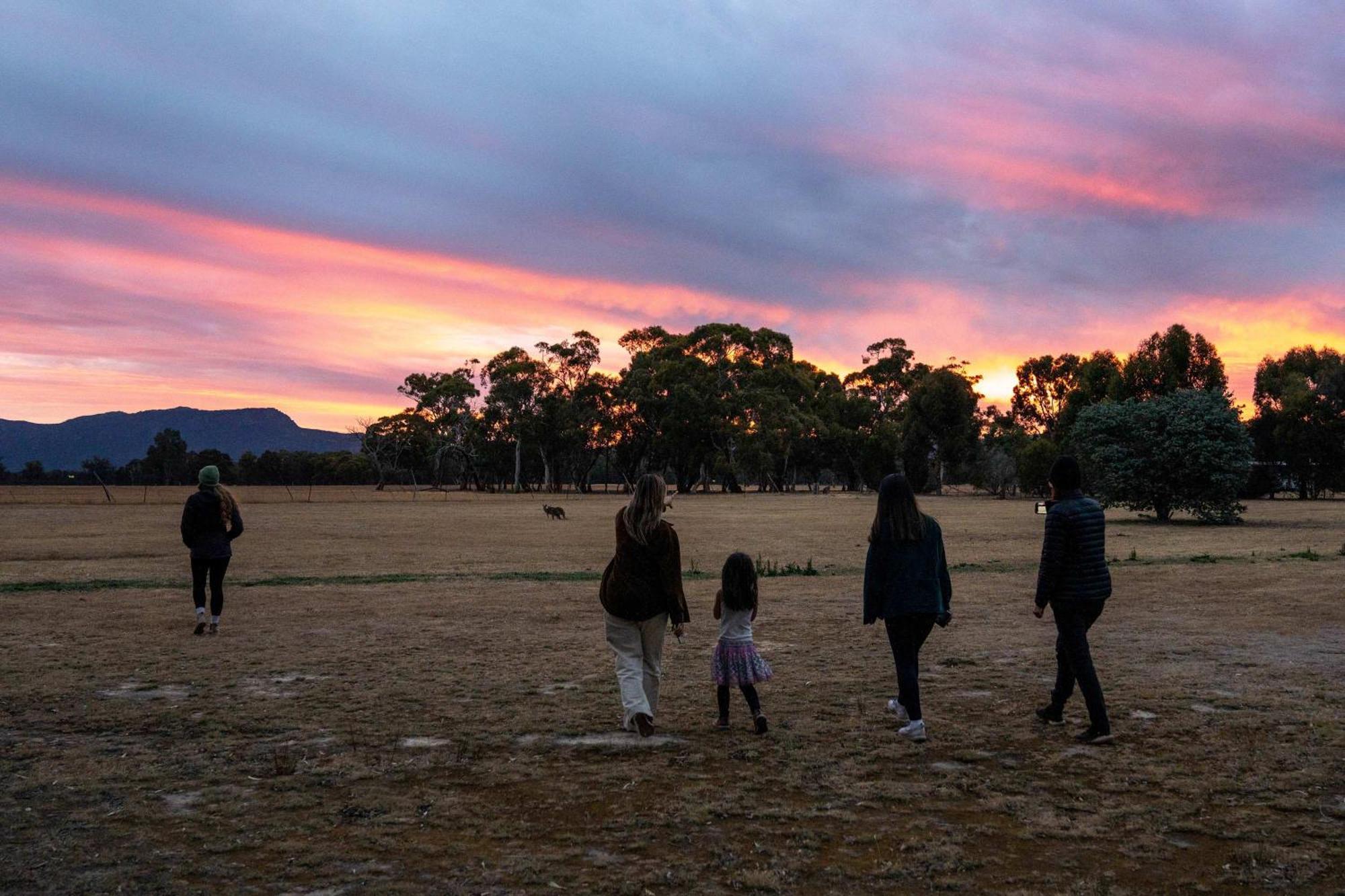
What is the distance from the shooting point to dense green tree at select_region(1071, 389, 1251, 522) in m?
36.9

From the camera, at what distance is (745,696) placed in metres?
7.11

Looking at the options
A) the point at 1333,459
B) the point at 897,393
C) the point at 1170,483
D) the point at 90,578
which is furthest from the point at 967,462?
the point at 90,578

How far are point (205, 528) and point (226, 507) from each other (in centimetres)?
33

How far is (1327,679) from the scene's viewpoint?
877 centimetres

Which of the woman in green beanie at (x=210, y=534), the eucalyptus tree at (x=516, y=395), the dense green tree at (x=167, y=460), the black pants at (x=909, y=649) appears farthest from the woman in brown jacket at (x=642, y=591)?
the dense green tree at (x=167, y=460)

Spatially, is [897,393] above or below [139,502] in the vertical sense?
above

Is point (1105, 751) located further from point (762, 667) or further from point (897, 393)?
point (897, 393)

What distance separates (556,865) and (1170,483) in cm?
3901

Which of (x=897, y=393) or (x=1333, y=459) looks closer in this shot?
(x=1333, y=459)

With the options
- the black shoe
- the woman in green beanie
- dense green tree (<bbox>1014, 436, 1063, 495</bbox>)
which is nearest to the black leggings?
the black shoe

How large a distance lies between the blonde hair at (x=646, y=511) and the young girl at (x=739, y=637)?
0.62 metres

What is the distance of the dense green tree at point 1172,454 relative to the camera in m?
36.9

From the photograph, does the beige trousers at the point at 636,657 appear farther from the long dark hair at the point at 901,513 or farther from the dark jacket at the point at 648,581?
the long dark hair at the point at 901,513

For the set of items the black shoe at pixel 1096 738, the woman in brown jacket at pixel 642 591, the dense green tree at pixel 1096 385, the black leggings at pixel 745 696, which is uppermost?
the dense green tree at pixel 1096 385
